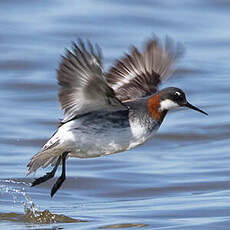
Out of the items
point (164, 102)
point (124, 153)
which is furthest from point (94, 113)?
point (124, 153)

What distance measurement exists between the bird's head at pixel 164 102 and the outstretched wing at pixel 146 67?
2.63 ft

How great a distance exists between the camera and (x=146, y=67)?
10516 millimetres

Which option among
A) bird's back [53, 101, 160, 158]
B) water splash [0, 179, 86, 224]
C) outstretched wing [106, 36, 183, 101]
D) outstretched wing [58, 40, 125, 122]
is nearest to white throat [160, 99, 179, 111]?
bird's back [53, 101, 160, 158]

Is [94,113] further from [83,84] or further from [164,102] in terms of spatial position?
[164,102]

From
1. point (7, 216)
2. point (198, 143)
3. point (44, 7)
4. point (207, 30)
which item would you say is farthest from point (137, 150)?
point (44, 7)

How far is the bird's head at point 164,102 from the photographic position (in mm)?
9453

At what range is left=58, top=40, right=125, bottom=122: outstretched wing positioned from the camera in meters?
8.41

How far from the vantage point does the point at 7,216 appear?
9852 millimetres

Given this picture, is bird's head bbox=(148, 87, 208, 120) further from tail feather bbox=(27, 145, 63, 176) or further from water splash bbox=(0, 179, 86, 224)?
water splash bbox=(0, 179, 86, 224)

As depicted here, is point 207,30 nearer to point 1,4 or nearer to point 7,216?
point 1,4

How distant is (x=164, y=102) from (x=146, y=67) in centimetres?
113

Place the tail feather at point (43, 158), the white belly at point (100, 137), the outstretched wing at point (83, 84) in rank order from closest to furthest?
the outstretched wing at point (83, 84) < the white belly at point (100, 137) < the tail feather at point (43, 158)

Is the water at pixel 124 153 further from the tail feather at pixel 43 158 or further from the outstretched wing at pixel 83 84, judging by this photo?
the outstretched wing at pixel 83 84

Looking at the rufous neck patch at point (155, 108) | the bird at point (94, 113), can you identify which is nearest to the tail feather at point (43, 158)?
the bird at point (94, 113)
